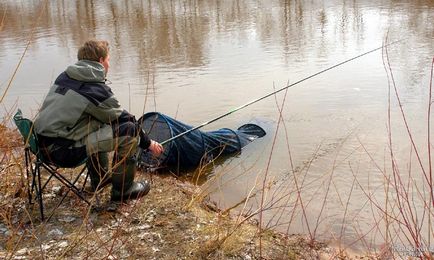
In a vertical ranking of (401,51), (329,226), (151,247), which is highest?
(401,51)

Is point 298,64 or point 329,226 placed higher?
point 298,64

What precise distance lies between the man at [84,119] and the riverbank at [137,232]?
41 centimetres

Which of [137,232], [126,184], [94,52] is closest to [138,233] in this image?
[137,232]

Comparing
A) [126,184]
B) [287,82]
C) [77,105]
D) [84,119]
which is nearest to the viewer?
[77,105]

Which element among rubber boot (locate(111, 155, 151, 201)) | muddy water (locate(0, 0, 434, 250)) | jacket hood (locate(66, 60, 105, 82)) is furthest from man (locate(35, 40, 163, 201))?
muddy water (locate(0, 0, 434, 250))

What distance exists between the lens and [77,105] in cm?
328

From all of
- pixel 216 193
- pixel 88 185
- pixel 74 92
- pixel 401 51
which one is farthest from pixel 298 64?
pixel 74 92

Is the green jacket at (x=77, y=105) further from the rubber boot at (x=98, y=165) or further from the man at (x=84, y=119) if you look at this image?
the rubber boot at (x=98, y=165)

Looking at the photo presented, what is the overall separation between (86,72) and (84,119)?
327 mm

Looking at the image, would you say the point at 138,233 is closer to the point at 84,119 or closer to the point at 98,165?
the point at 98,165

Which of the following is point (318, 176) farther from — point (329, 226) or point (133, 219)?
point (133, 219)

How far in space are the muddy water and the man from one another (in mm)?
321

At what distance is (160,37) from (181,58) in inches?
122

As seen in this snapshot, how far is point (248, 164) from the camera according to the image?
5.47 meters
